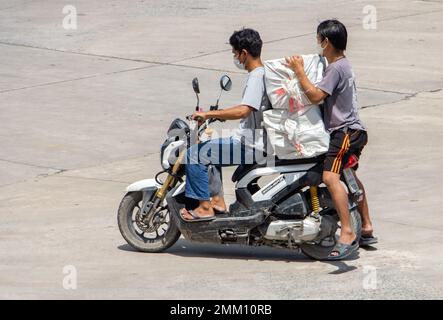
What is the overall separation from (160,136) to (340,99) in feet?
15.1

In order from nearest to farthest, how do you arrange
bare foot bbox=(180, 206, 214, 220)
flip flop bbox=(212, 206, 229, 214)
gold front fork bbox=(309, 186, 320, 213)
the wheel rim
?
gold front fork bbox=(309, 186, 320, 213) < bare foot bbox=(180, 206, 214, 220) < flip flop bbox=(212, 206, 229, 214) < the wheel rim

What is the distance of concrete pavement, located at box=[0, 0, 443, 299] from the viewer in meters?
8.46

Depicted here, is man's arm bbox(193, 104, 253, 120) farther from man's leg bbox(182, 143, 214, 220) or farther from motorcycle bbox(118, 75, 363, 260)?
man's leg bbox(182, 143, 214, 220)

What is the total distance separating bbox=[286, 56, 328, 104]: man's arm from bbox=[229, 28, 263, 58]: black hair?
0.32 meters

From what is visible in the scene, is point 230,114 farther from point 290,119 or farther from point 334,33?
point 334,33

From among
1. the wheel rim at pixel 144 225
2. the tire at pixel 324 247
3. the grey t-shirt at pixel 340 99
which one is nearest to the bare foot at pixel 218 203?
the wheel rim at pixel 144 225

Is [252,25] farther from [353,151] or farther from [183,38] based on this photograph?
[353,151]

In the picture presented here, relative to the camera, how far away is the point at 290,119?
8.55 m

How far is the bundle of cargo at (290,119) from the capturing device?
849 cm

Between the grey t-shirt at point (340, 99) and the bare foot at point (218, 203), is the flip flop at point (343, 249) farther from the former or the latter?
the bare foot at point (218, 203)

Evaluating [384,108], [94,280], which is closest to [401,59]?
[384,108]

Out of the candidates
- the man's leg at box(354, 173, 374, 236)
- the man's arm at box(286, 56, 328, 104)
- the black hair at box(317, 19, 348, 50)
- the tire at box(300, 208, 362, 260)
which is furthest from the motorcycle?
the black hair at box(317, 19, 348, 50)

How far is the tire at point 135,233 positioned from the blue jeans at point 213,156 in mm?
559

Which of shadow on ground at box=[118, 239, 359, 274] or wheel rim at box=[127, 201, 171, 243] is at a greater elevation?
wheel rim at box=[127, 201, 171, 243]
